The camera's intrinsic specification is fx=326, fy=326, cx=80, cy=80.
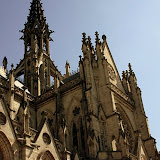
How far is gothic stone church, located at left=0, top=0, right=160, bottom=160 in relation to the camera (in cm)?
1905

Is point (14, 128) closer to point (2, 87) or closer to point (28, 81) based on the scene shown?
point (2, 87)

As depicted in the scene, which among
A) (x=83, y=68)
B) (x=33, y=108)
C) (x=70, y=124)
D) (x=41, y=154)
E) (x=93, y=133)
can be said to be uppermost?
(x=83, y=68)

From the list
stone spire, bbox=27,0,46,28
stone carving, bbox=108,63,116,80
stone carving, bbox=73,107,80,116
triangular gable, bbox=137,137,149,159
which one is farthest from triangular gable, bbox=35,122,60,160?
stone spire, bbox=27,0,46,28

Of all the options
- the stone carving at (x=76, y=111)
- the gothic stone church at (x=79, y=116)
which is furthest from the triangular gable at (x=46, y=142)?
the stone carving at (x=76, y=111)

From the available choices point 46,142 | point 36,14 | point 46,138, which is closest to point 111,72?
point 46,138

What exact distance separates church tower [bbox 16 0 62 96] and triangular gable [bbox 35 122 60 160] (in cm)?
1092

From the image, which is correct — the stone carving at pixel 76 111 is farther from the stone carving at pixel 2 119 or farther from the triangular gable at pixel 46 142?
the stone carving at pixel 2 119

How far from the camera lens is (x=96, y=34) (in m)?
30.4

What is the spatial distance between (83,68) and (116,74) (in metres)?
6.04

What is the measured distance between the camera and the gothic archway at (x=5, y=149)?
17391 millimetres

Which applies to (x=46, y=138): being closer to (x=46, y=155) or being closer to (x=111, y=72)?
(x=46, y=155)

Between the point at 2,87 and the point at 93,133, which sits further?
the point at 2,87

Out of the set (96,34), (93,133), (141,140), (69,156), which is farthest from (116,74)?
(69,156)

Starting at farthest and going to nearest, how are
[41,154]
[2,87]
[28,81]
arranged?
1. [28,81]
2. [2,87]
3. [41,154]
